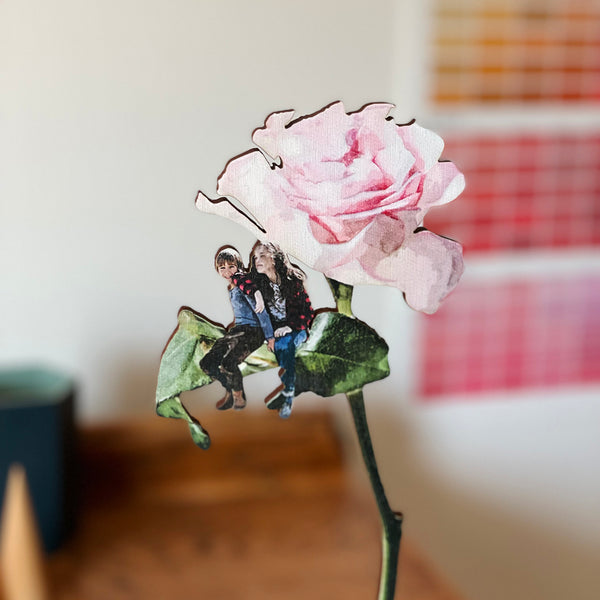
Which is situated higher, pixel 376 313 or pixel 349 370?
pixel 349 370

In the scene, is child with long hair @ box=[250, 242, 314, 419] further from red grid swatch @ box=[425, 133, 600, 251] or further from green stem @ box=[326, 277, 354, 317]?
red grid swatch @ box=[425, 133, 600, 251]

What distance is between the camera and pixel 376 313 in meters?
0.81

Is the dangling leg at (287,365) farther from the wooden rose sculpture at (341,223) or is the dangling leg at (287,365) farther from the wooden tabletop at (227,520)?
the wooden tabletop at (227,520)

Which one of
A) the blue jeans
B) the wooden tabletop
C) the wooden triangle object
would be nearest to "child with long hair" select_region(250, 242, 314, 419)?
the blue jeans

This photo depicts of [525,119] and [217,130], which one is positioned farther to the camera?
[525,119]

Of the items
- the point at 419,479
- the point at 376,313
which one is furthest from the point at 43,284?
the point at 419,479

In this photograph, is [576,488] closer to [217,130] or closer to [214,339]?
[217,130]

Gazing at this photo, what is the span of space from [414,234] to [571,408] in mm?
797

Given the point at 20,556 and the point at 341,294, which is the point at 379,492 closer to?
the point at 341,294

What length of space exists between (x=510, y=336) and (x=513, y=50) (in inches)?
13.0

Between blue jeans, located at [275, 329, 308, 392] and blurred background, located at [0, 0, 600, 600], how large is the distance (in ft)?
1.73

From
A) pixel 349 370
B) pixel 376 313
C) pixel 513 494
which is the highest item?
pixel 349 370

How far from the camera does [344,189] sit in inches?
6.0

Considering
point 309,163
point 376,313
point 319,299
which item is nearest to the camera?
point 309,163
